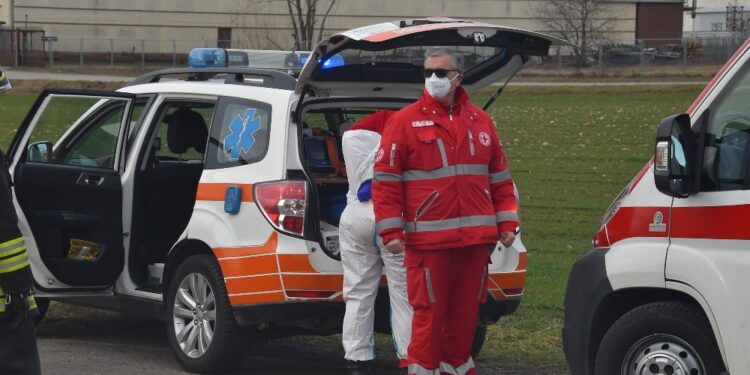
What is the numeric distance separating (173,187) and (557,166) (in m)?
13.0

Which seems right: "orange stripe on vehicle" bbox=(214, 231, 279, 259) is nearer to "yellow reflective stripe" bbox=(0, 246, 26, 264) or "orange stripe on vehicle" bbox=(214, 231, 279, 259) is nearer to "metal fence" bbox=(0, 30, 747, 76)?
"yellow reflective stripe" bbox=(0, 246, 26, 264)

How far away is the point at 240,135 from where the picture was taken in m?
7.81

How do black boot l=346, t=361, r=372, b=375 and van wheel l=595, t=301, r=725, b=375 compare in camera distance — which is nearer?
van wheel l=595, t=301, r=725, b=375

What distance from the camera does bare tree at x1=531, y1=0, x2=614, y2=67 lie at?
59.0m

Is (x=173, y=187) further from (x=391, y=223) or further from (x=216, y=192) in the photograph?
(x=391, y=223)

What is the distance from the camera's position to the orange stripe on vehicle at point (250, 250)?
23.9 ft

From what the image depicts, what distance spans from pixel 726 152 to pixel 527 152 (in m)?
17.5

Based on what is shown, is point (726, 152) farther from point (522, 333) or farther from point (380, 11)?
point (380, 11)

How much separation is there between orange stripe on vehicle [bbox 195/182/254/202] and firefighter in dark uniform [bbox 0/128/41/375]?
2.11 m

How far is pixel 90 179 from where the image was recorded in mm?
8344

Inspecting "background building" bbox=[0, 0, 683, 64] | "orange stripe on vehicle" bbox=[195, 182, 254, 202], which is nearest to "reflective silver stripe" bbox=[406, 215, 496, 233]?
"orange stripe on vehicle" bbox=[195, 182, 254, 202]

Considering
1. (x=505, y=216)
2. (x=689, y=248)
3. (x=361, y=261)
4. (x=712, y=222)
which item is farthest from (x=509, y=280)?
(x=712, y=222)

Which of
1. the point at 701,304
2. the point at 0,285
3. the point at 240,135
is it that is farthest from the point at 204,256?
the point at 701,304

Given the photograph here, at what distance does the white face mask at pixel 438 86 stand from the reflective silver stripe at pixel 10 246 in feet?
7.37
